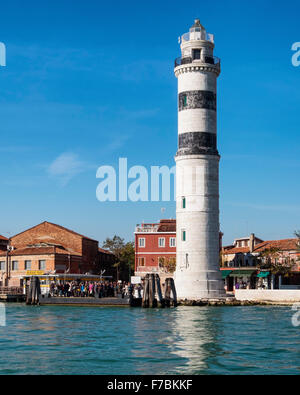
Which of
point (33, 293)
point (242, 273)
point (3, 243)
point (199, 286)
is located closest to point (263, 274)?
point (242, 273)

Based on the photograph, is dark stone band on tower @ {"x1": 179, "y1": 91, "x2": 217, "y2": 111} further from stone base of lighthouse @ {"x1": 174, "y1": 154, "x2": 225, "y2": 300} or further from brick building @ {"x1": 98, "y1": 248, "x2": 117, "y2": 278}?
brick building @ {"x1": 98, "y1": 248, "x2": 117, "y2": 278}

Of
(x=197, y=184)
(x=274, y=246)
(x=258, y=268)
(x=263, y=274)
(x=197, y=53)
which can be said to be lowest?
(x=263, y=274)

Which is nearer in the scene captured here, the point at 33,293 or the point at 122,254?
the point at 33,293

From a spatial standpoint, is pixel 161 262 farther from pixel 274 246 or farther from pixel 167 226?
pixel 274 246

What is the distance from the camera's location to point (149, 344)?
22766mm

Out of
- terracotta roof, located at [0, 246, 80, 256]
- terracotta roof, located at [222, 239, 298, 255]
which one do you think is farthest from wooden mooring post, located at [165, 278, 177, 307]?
terracotta roof, located at [0, 246, 80, 256]

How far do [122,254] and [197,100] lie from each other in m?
31.3

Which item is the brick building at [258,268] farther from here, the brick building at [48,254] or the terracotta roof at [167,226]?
the brick building at [48,254]

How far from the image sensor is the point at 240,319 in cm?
3397

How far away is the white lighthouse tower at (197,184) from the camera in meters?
48.8

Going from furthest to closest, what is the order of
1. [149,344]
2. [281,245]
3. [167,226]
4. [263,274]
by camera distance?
[167,226] → [281,245] → [263,274] → [149,344]

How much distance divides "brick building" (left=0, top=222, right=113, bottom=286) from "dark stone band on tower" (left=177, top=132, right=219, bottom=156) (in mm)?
20092
